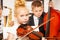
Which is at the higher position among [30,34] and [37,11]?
[37,11]

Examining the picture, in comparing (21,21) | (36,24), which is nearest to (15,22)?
(21,21)

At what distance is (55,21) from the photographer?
3.62ft

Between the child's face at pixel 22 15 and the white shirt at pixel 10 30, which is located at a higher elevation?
the child's face at pixel 22 15

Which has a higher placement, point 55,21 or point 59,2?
point 59,2

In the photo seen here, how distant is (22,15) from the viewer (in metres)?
1.11

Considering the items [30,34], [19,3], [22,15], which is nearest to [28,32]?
[30,34]

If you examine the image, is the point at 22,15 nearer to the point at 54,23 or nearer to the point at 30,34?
the point at 30,34

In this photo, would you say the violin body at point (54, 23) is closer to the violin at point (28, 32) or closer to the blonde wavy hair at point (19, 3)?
the violin at point (28, 32)

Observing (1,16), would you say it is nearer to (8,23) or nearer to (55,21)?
(8,23)

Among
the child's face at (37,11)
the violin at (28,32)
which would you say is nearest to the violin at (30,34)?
the violin at (28,32)

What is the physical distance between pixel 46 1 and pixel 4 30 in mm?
420

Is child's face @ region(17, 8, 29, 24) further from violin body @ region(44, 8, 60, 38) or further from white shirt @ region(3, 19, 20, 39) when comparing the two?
violin body @ region(44, 8, 60, 38)

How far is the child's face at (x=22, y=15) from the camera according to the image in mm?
1108

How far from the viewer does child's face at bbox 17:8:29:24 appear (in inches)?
43.6
